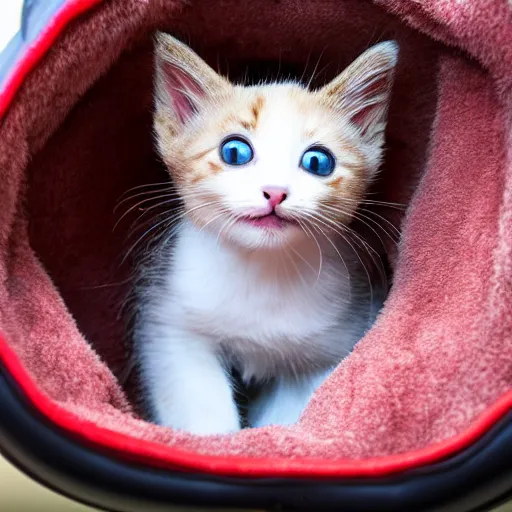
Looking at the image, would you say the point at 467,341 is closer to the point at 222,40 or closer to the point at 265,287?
the point at 265,287

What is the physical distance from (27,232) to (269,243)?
1.36 ft

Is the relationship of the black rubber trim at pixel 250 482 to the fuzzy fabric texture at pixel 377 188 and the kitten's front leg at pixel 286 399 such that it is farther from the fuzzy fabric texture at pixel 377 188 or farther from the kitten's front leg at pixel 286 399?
the kitten's front leg at pixel 286 399

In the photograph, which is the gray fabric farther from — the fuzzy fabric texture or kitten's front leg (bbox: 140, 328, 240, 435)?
kitten's front leg (bbox: 140, 328, 240, 435)

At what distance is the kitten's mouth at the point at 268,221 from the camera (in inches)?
43.8

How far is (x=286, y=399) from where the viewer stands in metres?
1.44

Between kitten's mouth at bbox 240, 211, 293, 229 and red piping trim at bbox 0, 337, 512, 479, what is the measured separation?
374 mm

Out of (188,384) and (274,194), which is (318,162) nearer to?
(274,194)

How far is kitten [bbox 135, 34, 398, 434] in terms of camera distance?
1160 mm

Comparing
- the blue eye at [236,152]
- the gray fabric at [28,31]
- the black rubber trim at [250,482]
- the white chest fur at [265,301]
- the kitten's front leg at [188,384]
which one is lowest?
the black rubber trim at [250,482]

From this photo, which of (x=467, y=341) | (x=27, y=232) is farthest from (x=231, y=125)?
(x=467, y=341)

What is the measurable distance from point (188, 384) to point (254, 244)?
0.34 meters

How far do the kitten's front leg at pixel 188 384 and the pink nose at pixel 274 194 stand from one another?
402 millimetres

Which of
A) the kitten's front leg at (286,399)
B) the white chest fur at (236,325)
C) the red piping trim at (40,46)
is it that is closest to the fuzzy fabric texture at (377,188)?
A: the red piping trim at (40,46)

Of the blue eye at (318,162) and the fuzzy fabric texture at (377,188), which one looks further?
the blue eye at (318,162)
